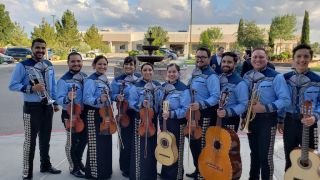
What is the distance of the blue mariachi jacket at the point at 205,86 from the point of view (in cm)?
427

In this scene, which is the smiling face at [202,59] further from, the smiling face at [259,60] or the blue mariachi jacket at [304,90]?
the blue mariachi jacket at [304,90]

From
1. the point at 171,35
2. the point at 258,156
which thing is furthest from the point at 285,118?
the point at 171,35

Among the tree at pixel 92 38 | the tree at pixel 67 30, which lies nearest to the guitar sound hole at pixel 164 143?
the tree at pixel 67 30

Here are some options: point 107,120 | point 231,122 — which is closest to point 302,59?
point 231,122

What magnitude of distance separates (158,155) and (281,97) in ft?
5.64

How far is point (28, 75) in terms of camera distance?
15.6ft

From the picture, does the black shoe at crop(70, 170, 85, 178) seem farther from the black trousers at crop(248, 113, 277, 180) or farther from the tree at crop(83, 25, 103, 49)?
the tree at crop(83, 25, 103, 49)

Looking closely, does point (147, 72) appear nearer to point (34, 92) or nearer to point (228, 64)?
point (228, 64)

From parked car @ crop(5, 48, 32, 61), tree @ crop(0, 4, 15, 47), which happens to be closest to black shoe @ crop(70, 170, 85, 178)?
parked car @ crop(5, 48, 32, 61)

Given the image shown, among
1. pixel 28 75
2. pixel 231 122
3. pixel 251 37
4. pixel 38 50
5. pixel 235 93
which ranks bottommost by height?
pixel 231 122

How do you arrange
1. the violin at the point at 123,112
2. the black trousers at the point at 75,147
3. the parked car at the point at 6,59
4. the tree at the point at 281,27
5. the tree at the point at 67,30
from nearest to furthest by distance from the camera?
the violin at the point at 123,112 → the black trousers at the point at 75,147 → the parked car at the point at 6,59 → the tree at the point at 67,30 → the tree at the point at 281,27

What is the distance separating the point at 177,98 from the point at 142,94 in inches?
19.3

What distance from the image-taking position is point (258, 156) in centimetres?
441

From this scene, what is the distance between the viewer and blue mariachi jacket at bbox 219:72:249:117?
13.6ft
